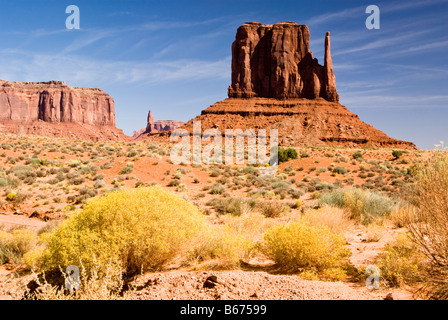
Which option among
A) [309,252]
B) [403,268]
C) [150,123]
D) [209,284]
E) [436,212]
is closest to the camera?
[436,212]

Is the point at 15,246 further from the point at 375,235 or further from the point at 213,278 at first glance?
the point at 375,235

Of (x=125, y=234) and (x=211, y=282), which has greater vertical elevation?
(x=125, y=234)

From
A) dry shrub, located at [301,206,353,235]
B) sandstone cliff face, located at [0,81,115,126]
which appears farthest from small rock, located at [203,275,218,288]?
sandstone cliff face, located at [0,81,115,126]

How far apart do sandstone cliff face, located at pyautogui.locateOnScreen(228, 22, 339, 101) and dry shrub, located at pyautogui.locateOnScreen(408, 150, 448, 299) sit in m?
81.7

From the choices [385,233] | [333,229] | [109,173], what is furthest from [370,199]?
[109,173]

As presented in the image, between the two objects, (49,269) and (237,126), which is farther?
(237,126)

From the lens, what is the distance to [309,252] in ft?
15.8

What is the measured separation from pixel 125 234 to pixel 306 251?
113 inches

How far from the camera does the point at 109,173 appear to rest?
65.0 feet

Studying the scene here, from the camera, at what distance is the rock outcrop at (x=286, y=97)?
2665 inches

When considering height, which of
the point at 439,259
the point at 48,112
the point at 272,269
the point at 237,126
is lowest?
the point at 272,269

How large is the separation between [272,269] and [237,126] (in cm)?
6604

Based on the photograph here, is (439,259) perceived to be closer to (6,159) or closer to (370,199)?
(370,199)

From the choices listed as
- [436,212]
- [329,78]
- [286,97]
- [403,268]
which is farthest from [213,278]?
[329,78]
